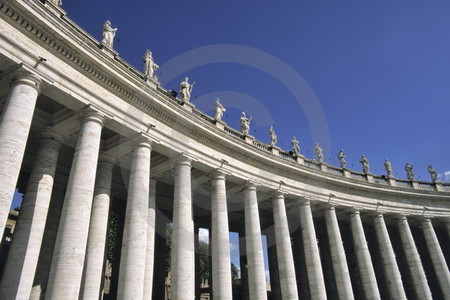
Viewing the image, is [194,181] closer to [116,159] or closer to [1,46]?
[116,159]

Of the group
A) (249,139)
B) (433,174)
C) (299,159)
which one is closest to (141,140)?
(249,139)

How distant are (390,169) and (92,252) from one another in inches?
1728

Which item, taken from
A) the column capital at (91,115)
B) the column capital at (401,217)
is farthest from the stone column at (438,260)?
the column capital at (91,115)

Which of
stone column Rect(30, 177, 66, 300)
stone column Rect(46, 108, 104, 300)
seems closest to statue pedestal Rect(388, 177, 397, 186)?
stone column Rect(46, 108, 104, 300)

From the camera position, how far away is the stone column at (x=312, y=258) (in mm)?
35000

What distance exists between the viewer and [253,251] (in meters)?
31.7

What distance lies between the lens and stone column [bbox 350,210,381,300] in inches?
1529

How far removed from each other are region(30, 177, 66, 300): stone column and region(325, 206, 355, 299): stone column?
28.4m

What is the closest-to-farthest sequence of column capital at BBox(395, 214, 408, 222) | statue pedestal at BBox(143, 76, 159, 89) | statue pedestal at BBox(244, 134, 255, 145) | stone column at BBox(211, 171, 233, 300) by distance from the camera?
stone column at BBox(211, 171, 233, 300)
statue pedestal at BBox(143, 76, 159, 89)
statue pedestal at BBox(244, 134, 255, 145)
column capital at BBox(395, 214, 408, 222)

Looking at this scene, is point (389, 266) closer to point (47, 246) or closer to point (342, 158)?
point (342, 158)

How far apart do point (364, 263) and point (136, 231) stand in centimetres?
2862

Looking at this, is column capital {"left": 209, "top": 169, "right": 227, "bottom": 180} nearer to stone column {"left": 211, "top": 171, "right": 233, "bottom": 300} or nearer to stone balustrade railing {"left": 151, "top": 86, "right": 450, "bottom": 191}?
stone column {"left": 211, "top": 171, "right": 233, "bottom": 300}

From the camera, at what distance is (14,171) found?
57.7 feet

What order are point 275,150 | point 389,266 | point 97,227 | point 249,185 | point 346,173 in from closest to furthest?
point 97,227
point 249,185
point 275,150
point 389,266
point 346,173
